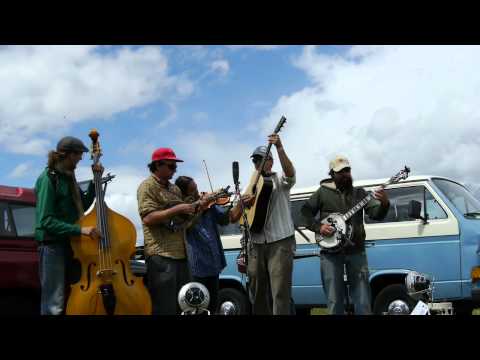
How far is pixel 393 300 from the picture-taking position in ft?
24.4

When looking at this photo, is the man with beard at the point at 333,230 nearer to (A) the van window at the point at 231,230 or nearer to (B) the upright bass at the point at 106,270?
(B) the upright bass at the point at 106,270

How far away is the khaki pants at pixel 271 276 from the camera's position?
5242 mm

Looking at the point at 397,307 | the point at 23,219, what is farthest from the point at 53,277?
the point at 397,307

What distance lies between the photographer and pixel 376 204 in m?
5.60

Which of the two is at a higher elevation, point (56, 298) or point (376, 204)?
point (376, 204)

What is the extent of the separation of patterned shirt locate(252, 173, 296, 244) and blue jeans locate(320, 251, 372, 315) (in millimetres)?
470

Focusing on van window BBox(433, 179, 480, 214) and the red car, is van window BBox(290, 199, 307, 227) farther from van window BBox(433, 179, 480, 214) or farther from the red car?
the red car

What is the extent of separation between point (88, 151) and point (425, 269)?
4.59m
